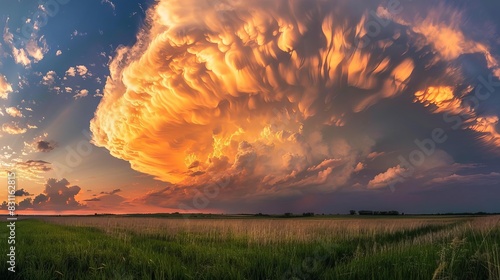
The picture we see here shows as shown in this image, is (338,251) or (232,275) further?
(338,251)

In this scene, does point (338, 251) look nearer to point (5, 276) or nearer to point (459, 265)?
point (459, 265)

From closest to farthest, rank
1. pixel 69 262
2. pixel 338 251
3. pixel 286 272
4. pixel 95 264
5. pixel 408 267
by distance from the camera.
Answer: pixel 408 267 < pixel 286 272 < pixel 95 264 < pixel 69 262 < pixel 338 251

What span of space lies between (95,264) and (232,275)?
139 inches

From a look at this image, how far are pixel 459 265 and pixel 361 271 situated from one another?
2.19 m

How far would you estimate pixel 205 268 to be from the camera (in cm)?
817

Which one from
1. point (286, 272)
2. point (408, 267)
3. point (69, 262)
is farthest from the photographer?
point (69, 262)

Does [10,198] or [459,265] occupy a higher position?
[10,198]

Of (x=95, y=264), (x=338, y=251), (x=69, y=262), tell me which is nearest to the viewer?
(x=95, y=264)

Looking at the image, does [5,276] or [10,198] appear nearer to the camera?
[5,276]

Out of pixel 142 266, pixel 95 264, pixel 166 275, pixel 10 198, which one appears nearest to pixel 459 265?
pixel 166 275

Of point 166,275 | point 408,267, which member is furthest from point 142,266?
point 408,267

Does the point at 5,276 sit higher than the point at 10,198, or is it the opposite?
the point at 10,198

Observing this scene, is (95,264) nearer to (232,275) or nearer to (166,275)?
(166,275)

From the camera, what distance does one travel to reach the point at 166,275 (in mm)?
7480
